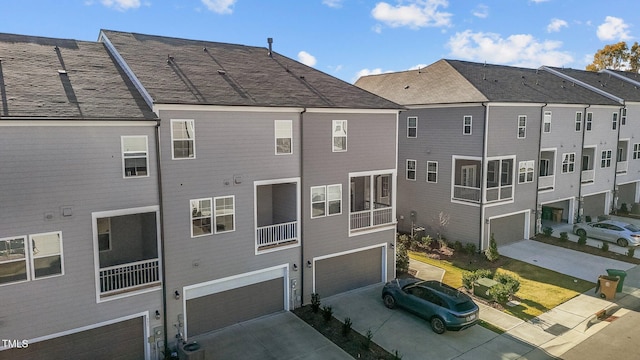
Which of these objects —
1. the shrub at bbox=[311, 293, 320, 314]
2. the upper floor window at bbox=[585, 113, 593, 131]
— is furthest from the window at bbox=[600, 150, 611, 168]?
the shrub at bbox=[311, 293, 320, 314]

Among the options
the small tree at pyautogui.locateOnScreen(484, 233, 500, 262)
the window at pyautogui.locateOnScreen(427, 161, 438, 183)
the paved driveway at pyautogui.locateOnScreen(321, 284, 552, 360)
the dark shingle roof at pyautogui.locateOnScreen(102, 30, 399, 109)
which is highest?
the dark shingle roof at pyautogui.locateOnScreen(102, 30, 399, 109)

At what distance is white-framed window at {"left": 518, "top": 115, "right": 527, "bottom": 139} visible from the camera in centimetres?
2561

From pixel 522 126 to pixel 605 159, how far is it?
1221 cm

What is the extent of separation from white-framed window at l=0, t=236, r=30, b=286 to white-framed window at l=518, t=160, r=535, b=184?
25.2 metres

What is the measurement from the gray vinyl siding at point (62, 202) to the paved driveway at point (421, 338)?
8.42 meters

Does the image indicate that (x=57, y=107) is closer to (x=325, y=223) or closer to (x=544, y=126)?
(x=325, y=223)

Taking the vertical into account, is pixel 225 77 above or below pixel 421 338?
above

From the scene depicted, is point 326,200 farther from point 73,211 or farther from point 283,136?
point 73,211

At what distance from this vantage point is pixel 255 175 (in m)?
15.8

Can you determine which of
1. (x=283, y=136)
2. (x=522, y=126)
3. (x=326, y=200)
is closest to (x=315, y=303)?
(x=326, y=200)

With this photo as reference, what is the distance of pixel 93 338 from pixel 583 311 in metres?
18.4

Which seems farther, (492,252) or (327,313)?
(492,252)

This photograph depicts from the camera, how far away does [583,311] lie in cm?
1741

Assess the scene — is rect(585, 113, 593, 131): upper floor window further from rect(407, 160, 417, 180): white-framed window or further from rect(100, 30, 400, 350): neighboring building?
rect(100, 30, 400, 350): neighboring building
